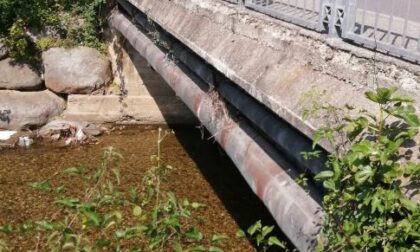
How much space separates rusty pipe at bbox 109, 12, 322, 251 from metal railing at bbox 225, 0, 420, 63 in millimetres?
1141

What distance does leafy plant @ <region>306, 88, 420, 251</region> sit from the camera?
2.47 metres

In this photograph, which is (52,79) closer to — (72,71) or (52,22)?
(72,71)

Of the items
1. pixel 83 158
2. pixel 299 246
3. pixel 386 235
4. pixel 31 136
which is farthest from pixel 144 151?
pixel 386 235

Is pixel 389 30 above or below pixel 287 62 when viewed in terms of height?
above

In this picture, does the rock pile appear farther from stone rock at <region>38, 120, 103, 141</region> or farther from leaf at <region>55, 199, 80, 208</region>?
leaf at <region>55, 199, 80, 208</region>

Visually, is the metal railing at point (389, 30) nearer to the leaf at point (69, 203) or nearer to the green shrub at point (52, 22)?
the leaf at point (69, 203)

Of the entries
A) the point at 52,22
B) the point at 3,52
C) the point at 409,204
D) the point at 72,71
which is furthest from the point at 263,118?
the point at 3,52

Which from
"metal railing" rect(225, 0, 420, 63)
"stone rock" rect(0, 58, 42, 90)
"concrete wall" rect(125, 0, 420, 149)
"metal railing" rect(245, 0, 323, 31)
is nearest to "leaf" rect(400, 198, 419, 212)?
"concrete wall" rect(125, 0, 420, 149)

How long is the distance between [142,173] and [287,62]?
701 centimetres

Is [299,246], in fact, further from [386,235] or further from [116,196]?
[116,196]

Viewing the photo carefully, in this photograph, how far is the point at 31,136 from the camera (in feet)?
42.5

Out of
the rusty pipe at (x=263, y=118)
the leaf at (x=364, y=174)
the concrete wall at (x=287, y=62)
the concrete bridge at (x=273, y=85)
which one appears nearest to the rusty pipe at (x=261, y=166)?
the concrete bridge at (x=273, y=85)

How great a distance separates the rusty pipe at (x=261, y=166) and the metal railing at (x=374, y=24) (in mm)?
1141

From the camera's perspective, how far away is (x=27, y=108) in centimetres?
1333
